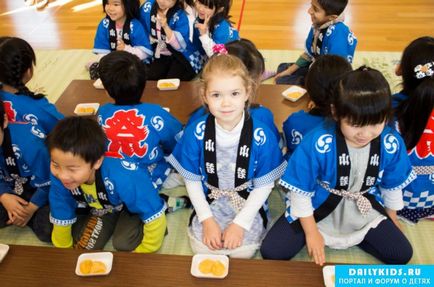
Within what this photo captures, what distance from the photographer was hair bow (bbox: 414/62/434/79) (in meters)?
1.86

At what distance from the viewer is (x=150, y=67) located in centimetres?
364

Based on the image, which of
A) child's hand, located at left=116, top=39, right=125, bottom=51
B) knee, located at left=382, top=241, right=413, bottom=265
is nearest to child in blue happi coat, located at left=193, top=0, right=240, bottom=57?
child's hand, located at left=116, top=39, right=125, bottom=51

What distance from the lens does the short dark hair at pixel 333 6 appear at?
2.90m

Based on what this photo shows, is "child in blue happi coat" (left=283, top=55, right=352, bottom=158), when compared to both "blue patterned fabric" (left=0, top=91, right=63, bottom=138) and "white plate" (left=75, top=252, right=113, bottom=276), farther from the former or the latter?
"blue patterned fabric" (left=0, top=91, right=63, bottom=138)

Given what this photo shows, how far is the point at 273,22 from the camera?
16.1ft

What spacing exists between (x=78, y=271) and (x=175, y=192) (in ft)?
3.76

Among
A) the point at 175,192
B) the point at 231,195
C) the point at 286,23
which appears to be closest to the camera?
the point at 231,195

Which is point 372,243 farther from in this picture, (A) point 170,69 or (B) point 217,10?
(A) point 170,69

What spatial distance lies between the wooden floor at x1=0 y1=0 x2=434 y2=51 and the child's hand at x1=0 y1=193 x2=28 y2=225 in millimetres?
2820

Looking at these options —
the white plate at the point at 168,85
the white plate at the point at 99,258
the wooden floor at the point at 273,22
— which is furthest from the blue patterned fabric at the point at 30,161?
the wooden floor at the point at 273,22

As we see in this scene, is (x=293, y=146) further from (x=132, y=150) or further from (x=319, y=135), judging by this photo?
(x=132, y=150)

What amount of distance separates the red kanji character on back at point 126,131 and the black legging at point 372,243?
850mm

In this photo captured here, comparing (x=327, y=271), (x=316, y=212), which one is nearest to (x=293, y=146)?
(x=316, y=212)

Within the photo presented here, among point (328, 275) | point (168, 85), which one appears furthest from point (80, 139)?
point (168, 85)
